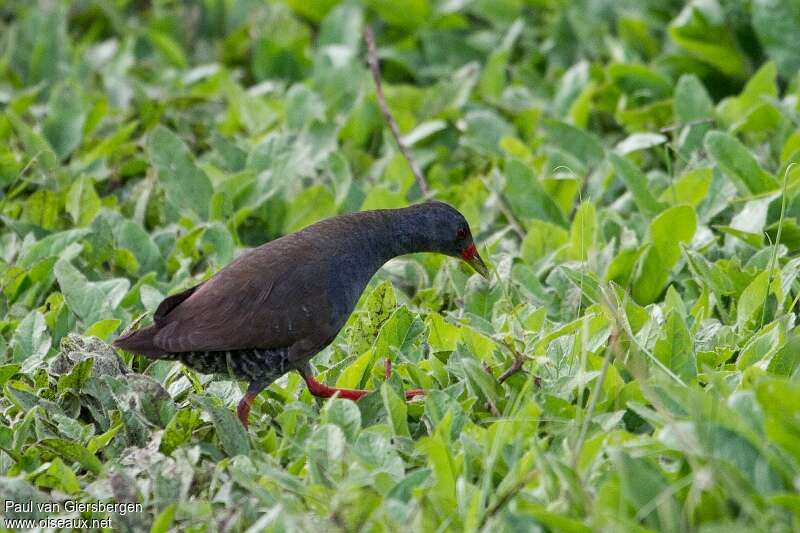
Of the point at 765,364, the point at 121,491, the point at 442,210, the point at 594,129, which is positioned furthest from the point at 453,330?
the point at 594,129

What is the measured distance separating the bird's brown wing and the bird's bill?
2.76ft

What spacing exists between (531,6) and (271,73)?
182 cm

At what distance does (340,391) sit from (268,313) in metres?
0.39

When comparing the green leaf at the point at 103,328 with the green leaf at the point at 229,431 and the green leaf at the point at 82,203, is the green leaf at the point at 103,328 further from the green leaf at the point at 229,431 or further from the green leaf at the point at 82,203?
the green leaf at the point at 82,203

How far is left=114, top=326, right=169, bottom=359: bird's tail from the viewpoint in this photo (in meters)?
4.15

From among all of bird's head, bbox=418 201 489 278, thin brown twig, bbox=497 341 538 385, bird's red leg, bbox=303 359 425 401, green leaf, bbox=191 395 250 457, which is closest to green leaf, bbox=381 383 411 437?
bird's red leg, bbox=303 359 425 401

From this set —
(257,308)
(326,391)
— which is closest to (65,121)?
(257,308)

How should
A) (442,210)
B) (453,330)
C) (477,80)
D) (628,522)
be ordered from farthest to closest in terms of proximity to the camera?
(477,80), (442,210), (453,330), (628,522)

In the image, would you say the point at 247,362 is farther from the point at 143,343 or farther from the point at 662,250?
the point at 662,250

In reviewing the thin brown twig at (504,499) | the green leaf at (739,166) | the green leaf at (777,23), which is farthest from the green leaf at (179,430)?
the green leaf at (777,23)

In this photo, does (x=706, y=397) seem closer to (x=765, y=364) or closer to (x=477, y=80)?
(x=765, y=364)

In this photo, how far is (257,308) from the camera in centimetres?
433

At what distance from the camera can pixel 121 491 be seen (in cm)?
358

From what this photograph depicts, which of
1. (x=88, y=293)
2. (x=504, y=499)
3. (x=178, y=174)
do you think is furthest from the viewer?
(x=178, y=174)
